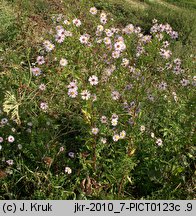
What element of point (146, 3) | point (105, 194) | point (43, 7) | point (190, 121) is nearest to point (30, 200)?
point (105, 194)

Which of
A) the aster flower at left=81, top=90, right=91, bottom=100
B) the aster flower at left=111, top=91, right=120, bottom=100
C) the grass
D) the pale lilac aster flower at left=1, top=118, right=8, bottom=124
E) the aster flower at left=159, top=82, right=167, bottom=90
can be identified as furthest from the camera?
the aster flower at left=159, top=82, right=167, bottom=90

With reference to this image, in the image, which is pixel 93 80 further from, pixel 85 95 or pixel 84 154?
pixel 84 154

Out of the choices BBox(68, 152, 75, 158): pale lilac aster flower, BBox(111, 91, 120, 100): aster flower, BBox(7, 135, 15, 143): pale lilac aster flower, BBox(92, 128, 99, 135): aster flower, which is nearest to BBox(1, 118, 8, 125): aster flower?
BBox(7, 135, 15, 143): pale lilac aster flower

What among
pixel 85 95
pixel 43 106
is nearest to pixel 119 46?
pixel 85 95

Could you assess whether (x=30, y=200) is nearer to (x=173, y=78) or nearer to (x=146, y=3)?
(x=173, y=78)

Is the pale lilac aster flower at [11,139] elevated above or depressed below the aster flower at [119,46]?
below

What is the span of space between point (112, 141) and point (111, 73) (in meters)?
0.50

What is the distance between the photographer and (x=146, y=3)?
7992 mm

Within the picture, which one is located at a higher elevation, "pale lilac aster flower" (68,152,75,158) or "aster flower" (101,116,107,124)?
"aster flower" (101,116,107,124)

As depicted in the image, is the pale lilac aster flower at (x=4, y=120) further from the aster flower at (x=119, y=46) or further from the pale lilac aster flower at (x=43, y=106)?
the aster flower at (x=119, y=46)

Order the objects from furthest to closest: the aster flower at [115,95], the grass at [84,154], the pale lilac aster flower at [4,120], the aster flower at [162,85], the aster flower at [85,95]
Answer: the aster flower at [162,85] < the pale lilac aster flower at [4,120] < the aster flower at [115,95] < the grass at [84,154] < the aster flower at [85,95]

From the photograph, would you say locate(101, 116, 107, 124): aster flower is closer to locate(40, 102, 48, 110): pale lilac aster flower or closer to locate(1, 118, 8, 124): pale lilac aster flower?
locate(40, 102, 48, 110): pale lilac aster flower

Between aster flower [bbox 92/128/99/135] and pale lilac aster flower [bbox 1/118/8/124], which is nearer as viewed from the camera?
aster flower [bbox 92/128/99/135]

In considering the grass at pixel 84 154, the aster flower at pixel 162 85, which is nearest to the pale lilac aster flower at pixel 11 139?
the grass at pixel 84 154
